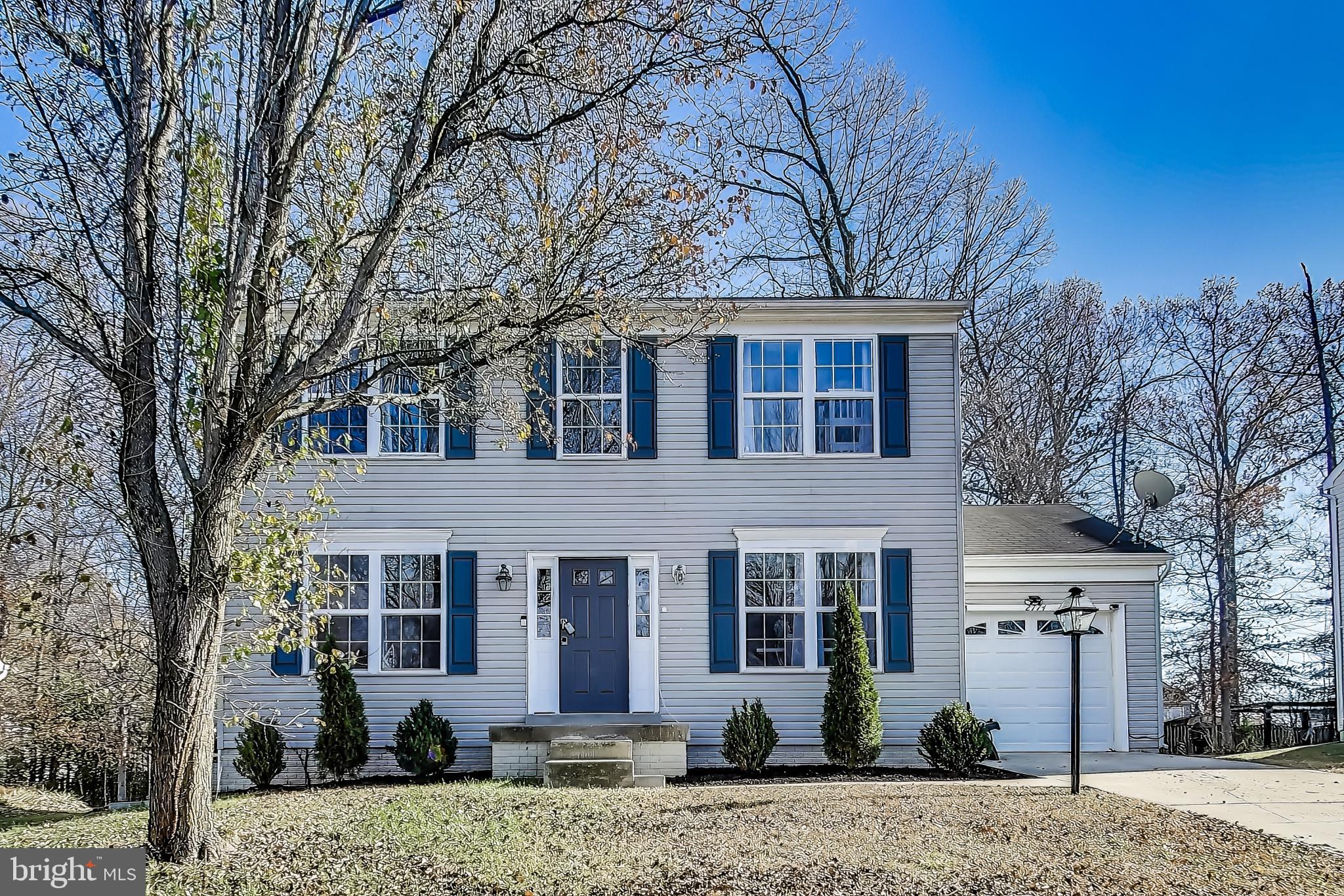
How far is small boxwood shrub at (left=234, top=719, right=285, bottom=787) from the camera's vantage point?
11.3 meters

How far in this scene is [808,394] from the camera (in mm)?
12453

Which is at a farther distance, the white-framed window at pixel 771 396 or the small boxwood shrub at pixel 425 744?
the white-framed window at pixel 771 396

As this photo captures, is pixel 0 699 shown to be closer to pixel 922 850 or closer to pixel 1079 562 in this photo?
pixel 922 850

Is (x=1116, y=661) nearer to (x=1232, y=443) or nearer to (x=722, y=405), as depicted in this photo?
(x=722, y=405)

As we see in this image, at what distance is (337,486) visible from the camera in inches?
483

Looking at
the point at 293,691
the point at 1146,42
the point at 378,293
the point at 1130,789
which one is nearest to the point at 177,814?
the point at 378,293

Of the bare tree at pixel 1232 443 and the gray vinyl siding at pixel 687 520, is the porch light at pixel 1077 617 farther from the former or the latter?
the bare tree at pixel 1232 443

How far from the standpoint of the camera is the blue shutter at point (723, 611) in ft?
39.8

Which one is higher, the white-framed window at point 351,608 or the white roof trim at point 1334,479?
the white roof trim at point 1334,479

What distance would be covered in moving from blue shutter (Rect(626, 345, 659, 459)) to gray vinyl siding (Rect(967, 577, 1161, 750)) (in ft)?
15.5

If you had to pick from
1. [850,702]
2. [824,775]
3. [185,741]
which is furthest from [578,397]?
[185,741]

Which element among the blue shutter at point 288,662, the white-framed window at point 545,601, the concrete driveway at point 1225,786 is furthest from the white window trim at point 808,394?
the blue shutter at point 288,662

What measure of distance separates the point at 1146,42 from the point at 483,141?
11.4 metres

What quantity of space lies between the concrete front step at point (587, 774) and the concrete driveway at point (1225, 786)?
423 centimetres
